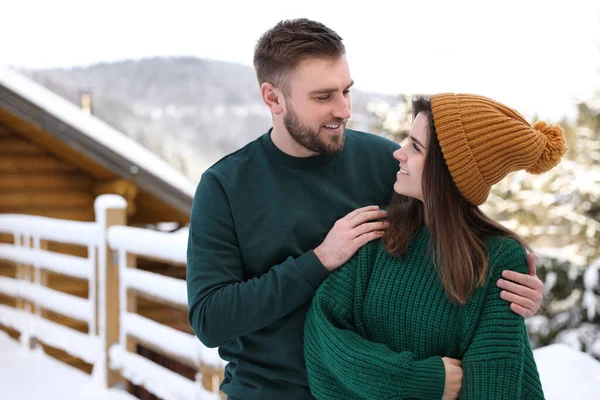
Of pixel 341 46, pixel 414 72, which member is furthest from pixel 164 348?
pixel 414 72

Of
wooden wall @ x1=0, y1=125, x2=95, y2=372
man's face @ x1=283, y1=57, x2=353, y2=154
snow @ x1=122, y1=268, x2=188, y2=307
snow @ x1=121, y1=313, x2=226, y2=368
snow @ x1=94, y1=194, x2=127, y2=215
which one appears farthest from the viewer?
wooden wall @ x1=0, y1=125, x2=95, y2=372

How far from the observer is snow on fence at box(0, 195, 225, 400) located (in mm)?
3484

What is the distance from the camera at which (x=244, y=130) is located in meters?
27.0

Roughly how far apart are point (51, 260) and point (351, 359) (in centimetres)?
385

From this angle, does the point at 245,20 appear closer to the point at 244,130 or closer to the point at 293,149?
the point at 244,130

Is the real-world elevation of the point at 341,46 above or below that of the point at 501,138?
above

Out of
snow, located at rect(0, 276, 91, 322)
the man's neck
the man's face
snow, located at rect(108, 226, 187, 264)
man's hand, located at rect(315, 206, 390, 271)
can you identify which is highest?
the man's face

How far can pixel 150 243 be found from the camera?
364 centimetres

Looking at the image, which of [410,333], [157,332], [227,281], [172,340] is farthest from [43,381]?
[410,333]

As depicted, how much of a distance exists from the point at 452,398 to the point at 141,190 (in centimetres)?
557

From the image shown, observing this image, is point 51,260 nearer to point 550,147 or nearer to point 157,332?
point 157,332

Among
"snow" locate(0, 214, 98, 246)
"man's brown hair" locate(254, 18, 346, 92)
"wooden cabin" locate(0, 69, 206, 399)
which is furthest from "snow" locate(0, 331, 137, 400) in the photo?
"man's brown hair" locate(254, 18, 346, 92)

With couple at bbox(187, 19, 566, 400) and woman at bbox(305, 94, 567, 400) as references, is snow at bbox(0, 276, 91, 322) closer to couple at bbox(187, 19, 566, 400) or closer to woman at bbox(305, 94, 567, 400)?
couple at bbox(187, 19, 566, 400)

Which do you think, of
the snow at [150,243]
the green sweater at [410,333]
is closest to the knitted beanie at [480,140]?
the green sweater at [410,333]
